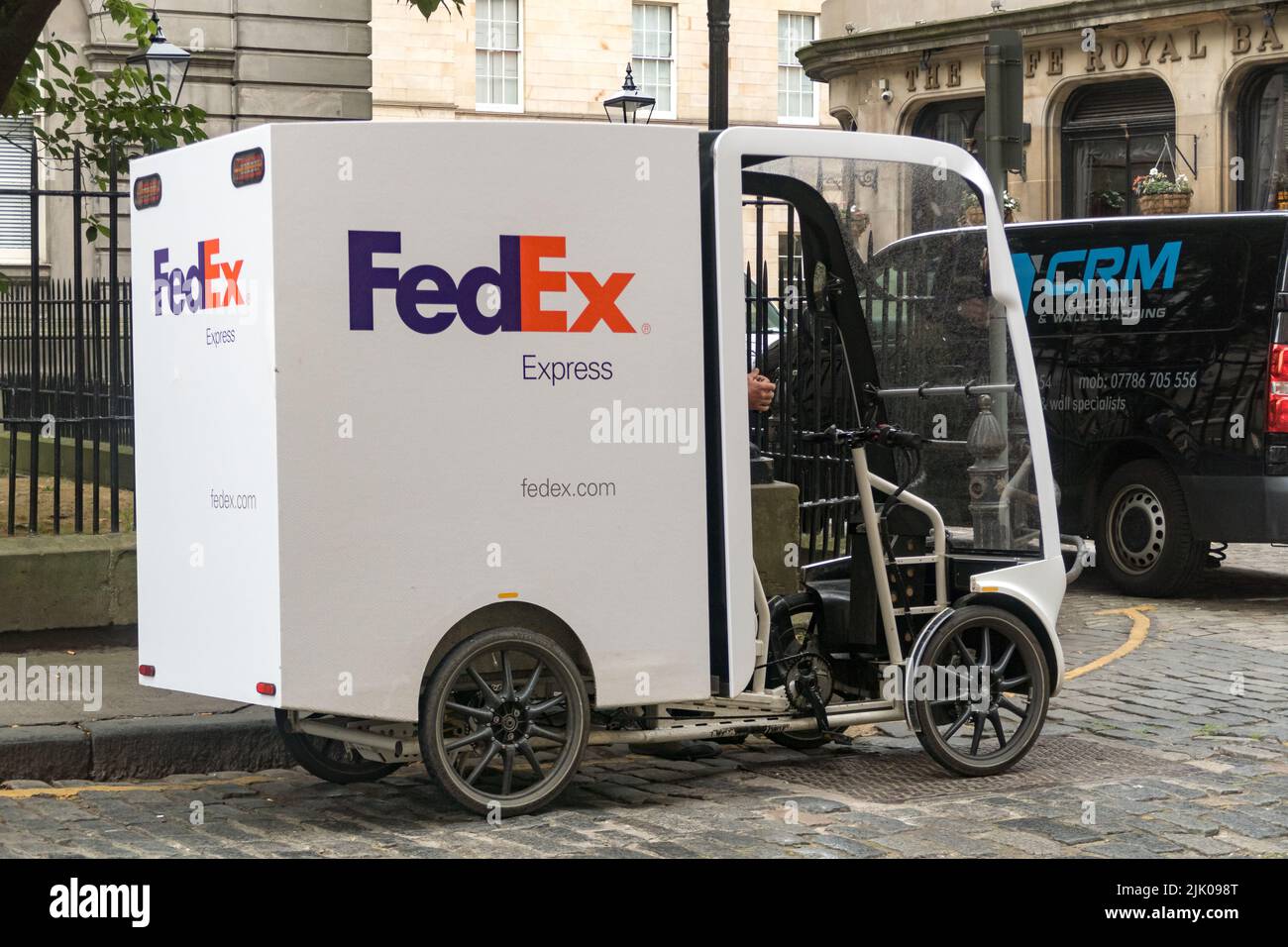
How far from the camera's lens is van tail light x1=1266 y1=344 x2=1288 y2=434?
1126 cm

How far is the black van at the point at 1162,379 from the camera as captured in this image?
449 inches

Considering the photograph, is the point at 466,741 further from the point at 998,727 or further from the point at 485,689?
the point at 998,727

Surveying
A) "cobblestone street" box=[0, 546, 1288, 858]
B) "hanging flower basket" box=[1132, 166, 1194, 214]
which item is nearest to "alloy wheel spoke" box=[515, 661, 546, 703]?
"cobblestone street" box=[0, 546, 1288, 858]

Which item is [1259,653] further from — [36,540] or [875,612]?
[36,540]

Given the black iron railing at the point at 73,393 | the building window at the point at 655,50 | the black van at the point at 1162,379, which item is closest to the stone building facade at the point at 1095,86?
the black van at the point at 1162,379

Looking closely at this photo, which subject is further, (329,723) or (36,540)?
(36,540)

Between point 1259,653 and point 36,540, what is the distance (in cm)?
635

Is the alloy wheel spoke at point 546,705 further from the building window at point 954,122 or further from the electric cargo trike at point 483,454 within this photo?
the building window at point 954,122

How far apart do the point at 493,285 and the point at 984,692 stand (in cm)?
251

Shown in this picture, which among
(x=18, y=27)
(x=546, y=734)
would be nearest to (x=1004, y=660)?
(x=546, y=734)

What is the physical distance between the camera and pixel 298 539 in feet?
19.4

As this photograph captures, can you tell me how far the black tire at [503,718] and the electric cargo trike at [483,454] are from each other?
0.04 ft

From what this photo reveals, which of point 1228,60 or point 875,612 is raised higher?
point 1228,60
